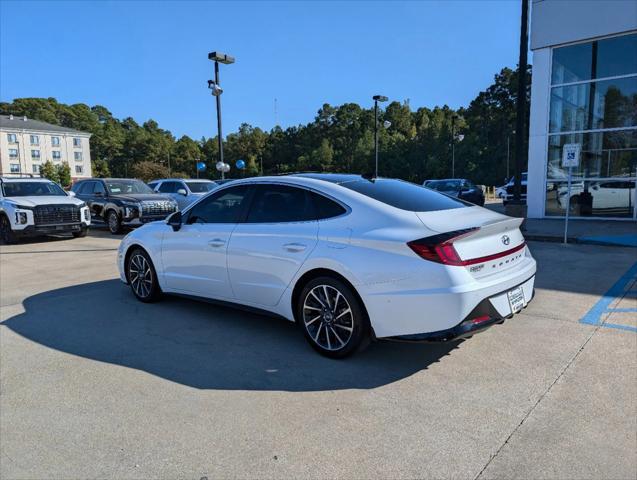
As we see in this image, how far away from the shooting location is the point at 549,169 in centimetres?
1659

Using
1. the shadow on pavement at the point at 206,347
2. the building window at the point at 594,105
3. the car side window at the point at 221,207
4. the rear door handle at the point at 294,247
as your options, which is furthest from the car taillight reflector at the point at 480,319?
the building window at the point at 594,105

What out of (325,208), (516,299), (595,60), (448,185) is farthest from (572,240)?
(448,185)

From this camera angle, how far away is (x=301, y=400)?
339 centimetres

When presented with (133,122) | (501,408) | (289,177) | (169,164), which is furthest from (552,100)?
(133,122)

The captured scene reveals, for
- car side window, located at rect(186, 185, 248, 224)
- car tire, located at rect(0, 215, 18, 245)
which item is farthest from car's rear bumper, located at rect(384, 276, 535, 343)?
car tire, located at rect(0, 215, 18, 245)

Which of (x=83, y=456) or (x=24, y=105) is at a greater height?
(x=24, y=105)

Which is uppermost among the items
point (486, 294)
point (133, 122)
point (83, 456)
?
point (133, 122)

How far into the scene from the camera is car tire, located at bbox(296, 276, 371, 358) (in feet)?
12.7

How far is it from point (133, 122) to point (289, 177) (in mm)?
173845

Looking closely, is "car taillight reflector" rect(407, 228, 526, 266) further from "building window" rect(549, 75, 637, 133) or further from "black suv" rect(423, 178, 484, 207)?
"black suv" rect(423, 178, 484, 207)

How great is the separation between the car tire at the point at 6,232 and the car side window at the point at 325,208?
1142 centimetres

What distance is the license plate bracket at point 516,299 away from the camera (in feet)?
12.5

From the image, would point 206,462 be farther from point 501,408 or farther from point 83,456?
point 501,408

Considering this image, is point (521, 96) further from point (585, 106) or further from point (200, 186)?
point (200, 186)
